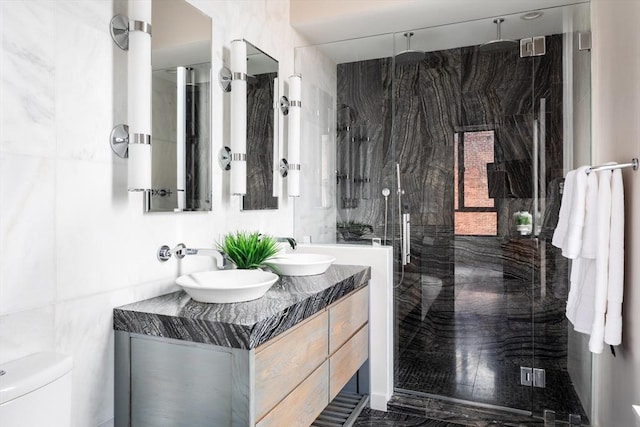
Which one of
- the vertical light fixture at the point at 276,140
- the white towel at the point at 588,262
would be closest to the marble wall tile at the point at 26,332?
the vertical light fixture at the point at 276,140

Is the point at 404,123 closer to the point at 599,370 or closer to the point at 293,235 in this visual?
the point at 293,235

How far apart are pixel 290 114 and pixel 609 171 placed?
177 centimetres

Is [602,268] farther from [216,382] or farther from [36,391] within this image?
[36,391]

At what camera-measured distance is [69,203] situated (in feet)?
4.42

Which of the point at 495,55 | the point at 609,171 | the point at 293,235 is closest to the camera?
the point at 609,171

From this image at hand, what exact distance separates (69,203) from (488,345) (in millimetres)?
2467

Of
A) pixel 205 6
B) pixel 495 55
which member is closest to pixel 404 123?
pixel 495 55

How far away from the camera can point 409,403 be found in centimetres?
262

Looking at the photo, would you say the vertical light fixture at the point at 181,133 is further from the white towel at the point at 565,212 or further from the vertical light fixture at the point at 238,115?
the white towel at the point at 565,212

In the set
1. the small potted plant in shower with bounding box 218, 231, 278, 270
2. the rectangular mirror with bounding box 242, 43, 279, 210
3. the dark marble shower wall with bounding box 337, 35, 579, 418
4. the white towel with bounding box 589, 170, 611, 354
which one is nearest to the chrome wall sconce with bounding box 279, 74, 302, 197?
the rectangular mirror with bounding box 242, 43, 279, 210

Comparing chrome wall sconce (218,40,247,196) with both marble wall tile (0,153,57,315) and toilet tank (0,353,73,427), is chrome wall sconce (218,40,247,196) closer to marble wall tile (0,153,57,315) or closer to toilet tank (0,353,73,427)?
marble wall tile (0,153,57,315)

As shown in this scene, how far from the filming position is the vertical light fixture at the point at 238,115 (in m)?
2.16

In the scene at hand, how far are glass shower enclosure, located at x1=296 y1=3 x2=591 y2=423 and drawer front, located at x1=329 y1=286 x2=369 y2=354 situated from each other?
13.6 inches

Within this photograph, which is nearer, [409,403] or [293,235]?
[409,403]
